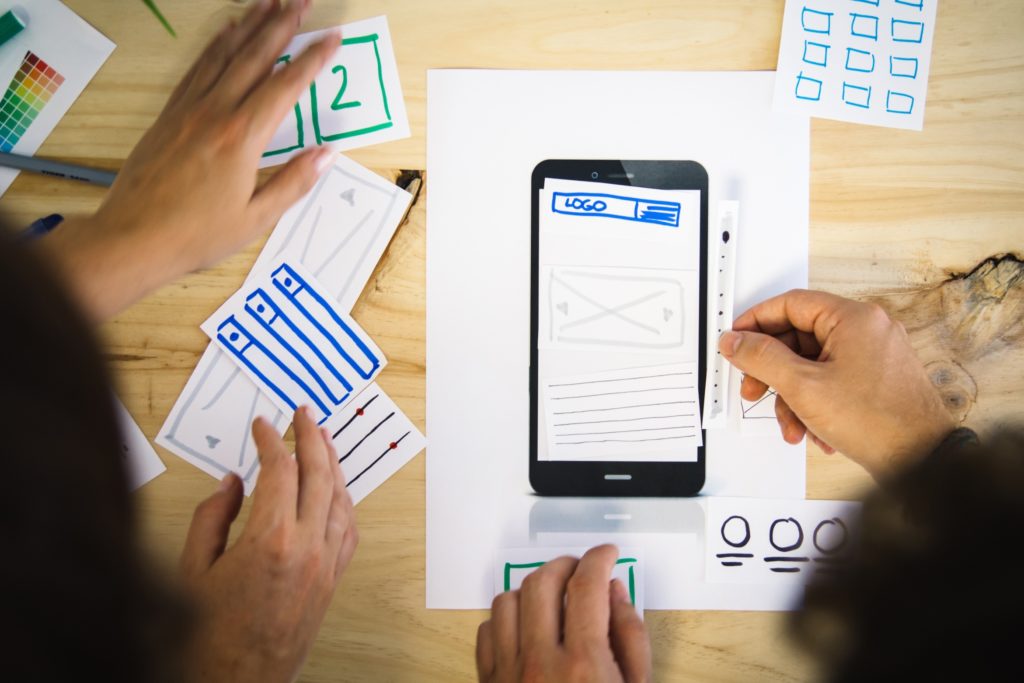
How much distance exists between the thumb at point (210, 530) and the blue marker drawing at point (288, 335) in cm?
14

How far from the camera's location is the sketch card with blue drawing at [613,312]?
754 millimetres

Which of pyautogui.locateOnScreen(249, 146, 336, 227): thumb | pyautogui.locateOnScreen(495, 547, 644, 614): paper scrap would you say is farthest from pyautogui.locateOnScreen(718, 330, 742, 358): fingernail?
pyautogui.locateOnScreen(249, 146, 336, 227): thumb

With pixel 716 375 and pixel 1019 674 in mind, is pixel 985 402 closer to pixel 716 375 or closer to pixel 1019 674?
pixel 716 375

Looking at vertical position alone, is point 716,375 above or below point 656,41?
below

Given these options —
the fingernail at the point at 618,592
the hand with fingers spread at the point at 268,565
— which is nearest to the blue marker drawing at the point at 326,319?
the hand with fingers spread at the point at 268,565

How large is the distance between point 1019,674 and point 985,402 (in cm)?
45

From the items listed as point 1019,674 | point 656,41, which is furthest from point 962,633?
point 656,41

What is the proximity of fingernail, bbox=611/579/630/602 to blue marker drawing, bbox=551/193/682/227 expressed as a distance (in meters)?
0.38

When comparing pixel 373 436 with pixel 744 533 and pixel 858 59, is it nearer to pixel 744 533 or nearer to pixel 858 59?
pixel 744 533

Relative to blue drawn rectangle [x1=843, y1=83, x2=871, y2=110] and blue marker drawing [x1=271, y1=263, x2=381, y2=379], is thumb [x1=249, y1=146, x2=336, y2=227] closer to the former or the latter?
blue marker drawing [x1=271, y1=263, x2=381, y2=379]

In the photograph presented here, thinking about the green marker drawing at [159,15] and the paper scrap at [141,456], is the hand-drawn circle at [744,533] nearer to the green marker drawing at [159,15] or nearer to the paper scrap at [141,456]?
the paper scrap at [141,456]

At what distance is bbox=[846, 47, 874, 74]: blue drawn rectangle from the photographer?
0.75 metres

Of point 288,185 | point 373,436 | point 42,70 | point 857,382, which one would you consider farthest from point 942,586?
point 42,70

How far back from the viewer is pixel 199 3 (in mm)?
742
